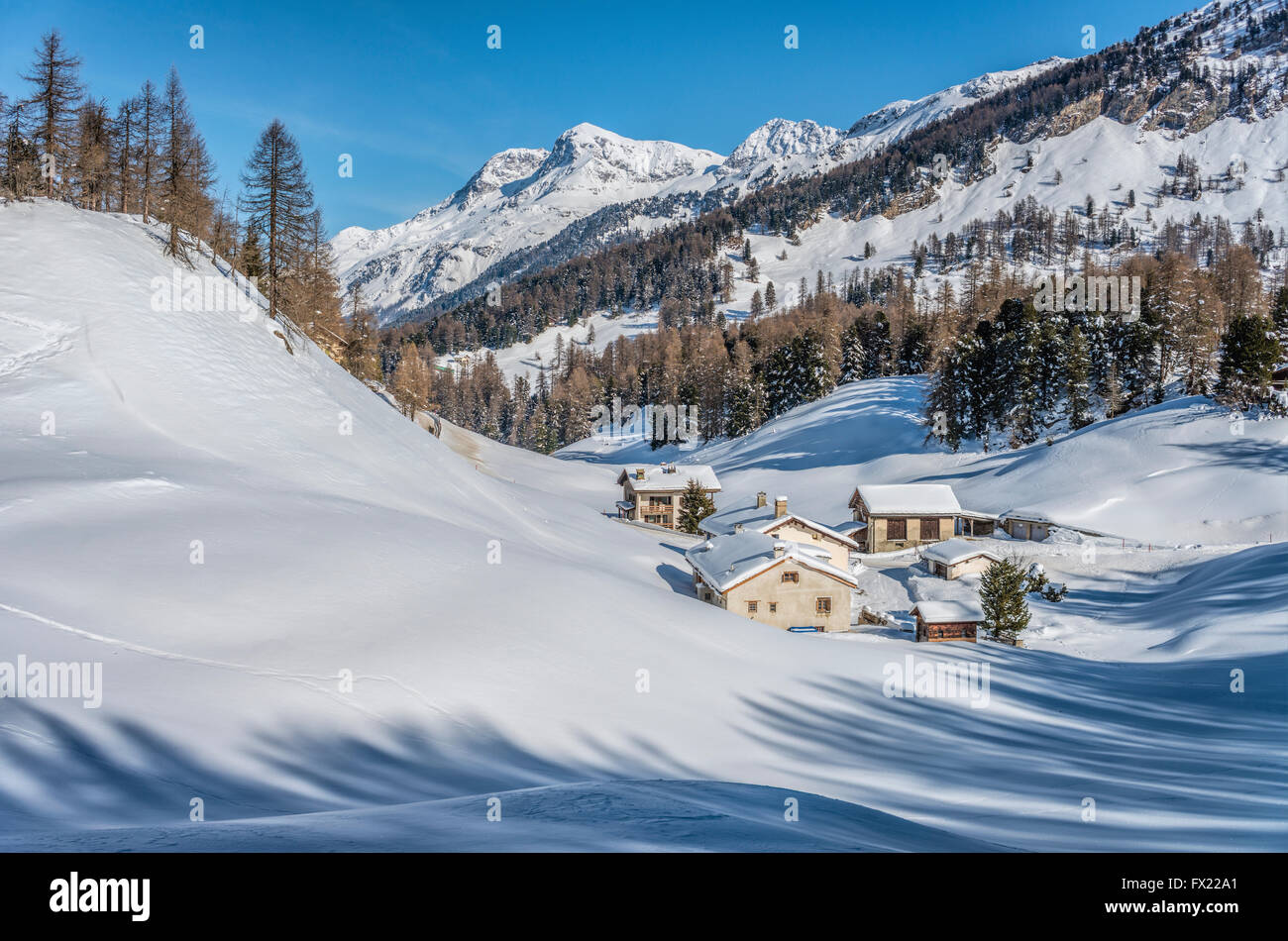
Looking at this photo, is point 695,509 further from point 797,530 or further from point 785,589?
point 785,589

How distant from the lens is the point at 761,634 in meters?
24.3

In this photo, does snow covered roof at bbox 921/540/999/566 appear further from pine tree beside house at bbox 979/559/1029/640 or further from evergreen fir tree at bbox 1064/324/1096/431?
evergreen fir tree at bbox 1064/324/1096/431

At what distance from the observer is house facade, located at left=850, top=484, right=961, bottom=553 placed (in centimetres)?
5516

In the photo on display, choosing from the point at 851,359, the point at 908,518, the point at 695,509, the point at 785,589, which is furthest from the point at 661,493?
the point at 851,359

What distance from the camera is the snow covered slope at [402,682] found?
8.08 meters

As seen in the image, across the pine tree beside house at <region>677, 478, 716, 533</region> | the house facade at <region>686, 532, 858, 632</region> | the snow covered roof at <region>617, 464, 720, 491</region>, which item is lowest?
the house facade at <region>686, 532, 858, 632</region>

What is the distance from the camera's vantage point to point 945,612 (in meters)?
34.5

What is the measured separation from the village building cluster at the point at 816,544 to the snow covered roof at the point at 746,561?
61 mm

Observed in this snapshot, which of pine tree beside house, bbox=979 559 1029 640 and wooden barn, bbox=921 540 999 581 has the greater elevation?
wooden barn, bbox=921 540 999 581

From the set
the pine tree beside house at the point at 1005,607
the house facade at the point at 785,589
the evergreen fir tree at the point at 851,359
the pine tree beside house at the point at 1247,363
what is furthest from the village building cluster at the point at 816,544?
the evergreen fir tree at the point at 851,359

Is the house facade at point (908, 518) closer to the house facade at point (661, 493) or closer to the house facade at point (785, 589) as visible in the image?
the house facade at point (661, 493)

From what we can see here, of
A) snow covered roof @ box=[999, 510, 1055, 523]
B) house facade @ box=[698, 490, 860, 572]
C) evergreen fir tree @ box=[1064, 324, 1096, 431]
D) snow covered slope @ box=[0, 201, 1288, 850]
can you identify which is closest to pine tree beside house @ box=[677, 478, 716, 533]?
house facade @ box=[698, 490, 860, 572]

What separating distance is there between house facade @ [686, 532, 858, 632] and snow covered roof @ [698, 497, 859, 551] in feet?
30.3
